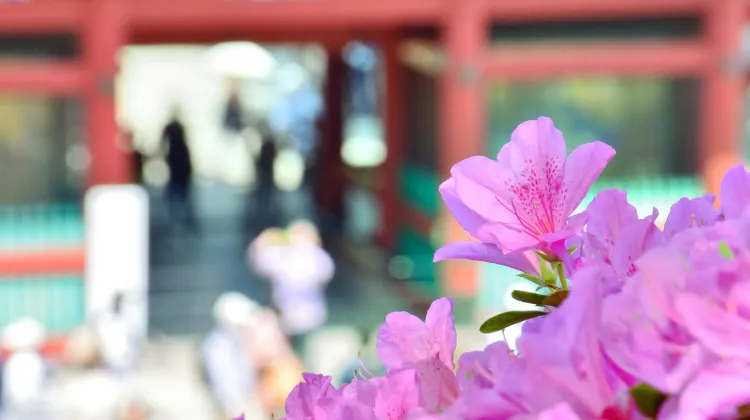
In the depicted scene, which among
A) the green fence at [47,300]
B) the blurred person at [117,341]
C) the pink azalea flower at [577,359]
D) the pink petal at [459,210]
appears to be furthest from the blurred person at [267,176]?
the pink azalea flower at [577,359]

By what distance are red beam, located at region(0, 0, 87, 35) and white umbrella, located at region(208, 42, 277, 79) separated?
6087 millimetres

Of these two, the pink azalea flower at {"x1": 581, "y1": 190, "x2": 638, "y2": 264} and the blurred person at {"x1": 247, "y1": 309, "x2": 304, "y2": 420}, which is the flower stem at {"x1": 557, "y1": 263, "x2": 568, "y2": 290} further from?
the blurred person at {"x1": 247, "y1": 309, "x2": 304, "y2": 420}

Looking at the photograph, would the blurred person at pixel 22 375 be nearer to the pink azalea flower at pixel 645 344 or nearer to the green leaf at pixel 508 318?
the green leaf at pixel 508 318

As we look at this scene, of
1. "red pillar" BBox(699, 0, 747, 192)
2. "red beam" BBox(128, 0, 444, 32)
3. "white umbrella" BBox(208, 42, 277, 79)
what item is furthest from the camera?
"white umbrella" BBox(208, 42, 277, 79)

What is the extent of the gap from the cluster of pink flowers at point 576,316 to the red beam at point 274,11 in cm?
600

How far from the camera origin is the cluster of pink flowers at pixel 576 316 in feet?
1.55

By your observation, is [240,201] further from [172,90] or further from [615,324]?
[615,324]

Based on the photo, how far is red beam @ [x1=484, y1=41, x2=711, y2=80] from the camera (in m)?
6.73

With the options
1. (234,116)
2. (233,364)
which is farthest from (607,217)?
(234,116)

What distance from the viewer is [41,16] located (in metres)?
6.29

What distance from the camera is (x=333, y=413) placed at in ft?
1.93

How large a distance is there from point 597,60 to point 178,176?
13.8ft

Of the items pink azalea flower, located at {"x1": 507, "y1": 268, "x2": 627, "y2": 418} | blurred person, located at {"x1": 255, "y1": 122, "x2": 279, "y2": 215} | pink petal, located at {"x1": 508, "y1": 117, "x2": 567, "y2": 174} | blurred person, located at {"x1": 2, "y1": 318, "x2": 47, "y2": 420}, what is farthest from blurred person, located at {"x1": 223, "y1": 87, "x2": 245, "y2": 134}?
pink azalea flower, located at {"x1": 507, "y1": 268, "x2": 627, "y2": 418}

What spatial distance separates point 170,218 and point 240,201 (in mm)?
1496
